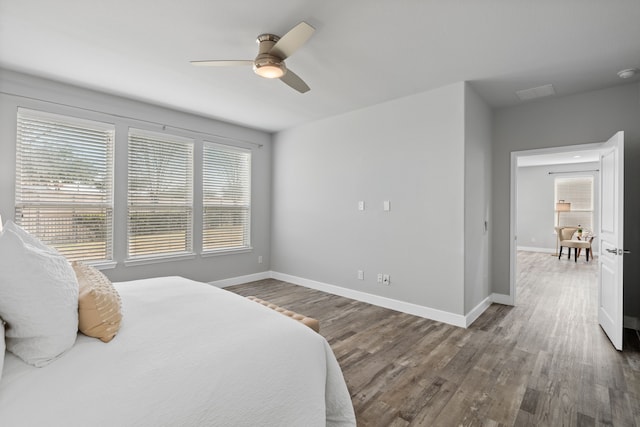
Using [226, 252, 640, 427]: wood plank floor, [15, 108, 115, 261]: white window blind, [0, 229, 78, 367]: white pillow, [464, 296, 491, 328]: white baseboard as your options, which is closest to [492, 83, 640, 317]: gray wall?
[464, 296, 491, 328]: white baseboard

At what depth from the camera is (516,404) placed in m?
1.95

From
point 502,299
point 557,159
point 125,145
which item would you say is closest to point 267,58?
point 125,145

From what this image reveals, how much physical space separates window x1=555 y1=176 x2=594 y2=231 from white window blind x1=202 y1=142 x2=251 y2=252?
29.9ft

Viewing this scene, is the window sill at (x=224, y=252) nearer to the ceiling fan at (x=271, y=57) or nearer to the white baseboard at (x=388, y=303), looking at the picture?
the white baseboard at (x=388, y=303)

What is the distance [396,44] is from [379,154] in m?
Result: 1.62

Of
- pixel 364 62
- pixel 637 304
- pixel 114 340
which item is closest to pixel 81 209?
pixel 114 340

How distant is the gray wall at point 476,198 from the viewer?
10.8ft

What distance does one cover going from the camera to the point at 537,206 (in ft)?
29.6

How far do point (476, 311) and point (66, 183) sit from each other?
5.04m

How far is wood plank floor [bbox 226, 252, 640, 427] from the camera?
6.13 feet

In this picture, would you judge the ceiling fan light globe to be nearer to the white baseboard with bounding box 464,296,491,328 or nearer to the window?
the white baseboard with bounding box 464,296,491,328

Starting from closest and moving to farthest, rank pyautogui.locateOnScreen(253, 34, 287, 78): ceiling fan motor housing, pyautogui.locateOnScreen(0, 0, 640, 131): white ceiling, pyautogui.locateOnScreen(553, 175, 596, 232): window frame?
pyautogui.locateOnScreen(0, 0, 640, 131): white ceiling
pyautogui.locateOnScreen(253, 34, 287, 78): ceiling fan motor housing
pyautogui.locateOnScreen(553, 175, 596, 232): window frame

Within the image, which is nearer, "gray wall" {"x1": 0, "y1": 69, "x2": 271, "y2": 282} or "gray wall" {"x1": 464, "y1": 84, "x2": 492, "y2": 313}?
"gray wall" {"x1": 0, "y1": 69, "x2": 271, "y2": 282}

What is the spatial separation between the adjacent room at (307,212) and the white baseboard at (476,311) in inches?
1.8
